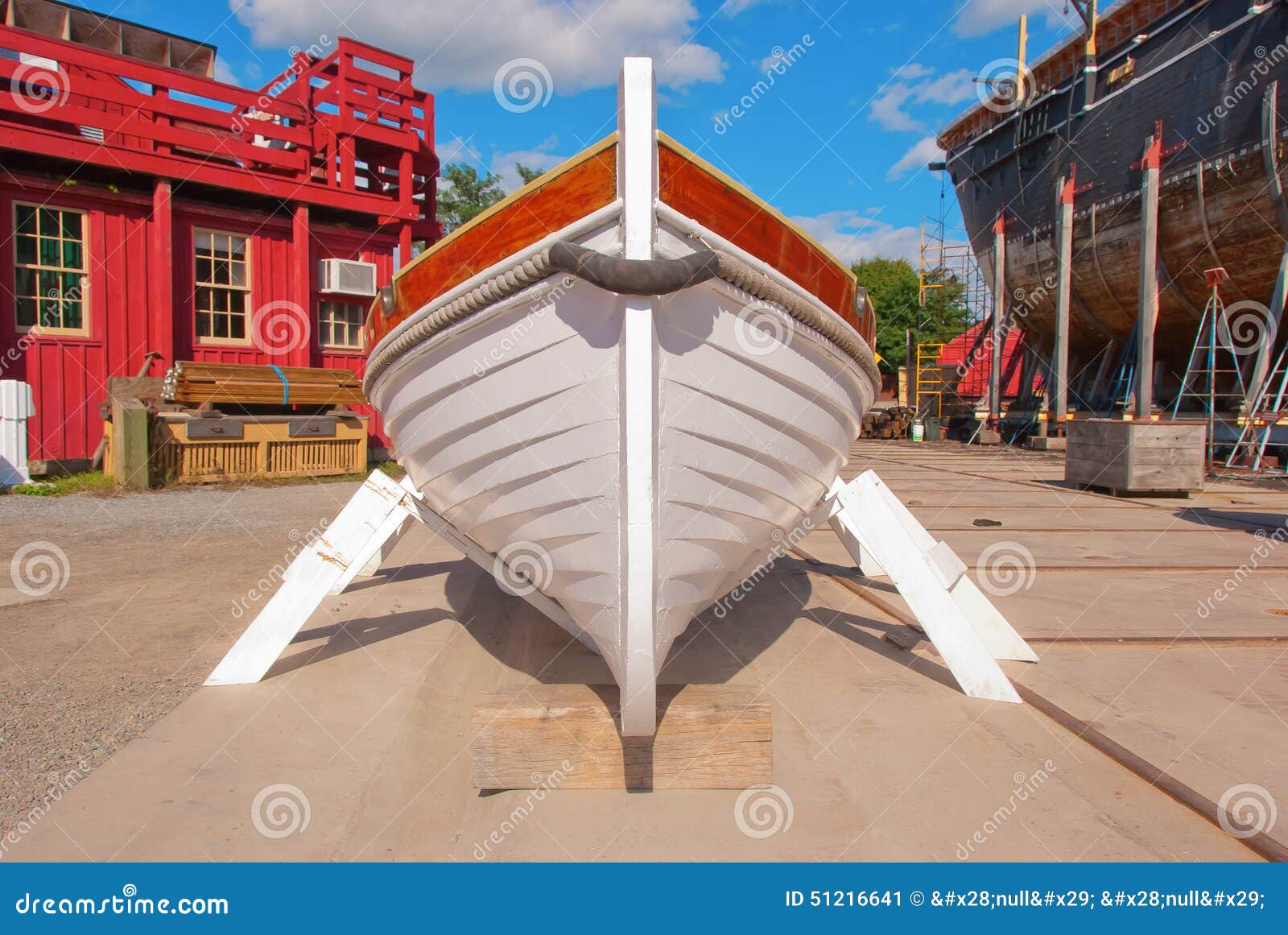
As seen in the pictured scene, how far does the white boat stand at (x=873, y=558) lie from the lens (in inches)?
125

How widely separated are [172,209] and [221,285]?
115 centimetres

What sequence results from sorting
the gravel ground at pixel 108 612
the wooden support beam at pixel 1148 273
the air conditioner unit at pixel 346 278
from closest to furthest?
the gravel ground at pixel 108 612 → the air conditioner unit at pixel 346 278 → the wooden support beam at pixel 1148 273

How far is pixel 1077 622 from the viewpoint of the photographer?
4.25 meters

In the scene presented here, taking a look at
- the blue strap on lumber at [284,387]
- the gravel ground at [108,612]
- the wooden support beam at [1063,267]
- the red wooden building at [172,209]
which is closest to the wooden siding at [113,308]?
the red wooden building at [172,209]

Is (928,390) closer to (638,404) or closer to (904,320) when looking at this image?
(904,320)

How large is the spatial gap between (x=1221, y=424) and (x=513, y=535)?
1582 centimetres

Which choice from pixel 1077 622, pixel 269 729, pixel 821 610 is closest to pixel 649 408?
pixel 269 729

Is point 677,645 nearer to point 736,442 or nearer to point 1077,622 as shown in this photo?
point 736,442

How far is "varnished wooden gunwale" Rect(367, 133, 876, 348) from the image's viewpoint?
2.33 meters

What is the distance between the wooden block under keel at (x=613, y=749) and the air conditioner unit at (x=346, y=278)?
11.1 meters

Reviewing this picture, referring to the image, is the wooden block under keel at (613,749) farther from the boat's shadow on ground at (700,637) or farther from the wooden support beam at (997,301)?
the wooden support beam at (997,301)

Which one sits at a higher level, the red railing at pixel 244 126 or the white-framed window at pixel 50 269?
the red railing at pixel 244 126

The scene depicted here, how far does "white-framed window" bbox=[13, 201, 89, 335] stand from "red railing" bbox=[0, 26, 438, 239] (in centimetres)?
87

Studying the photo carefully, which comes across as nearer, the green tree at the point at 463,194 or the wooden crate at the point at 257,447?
the wooden crate at the point at 257,447
